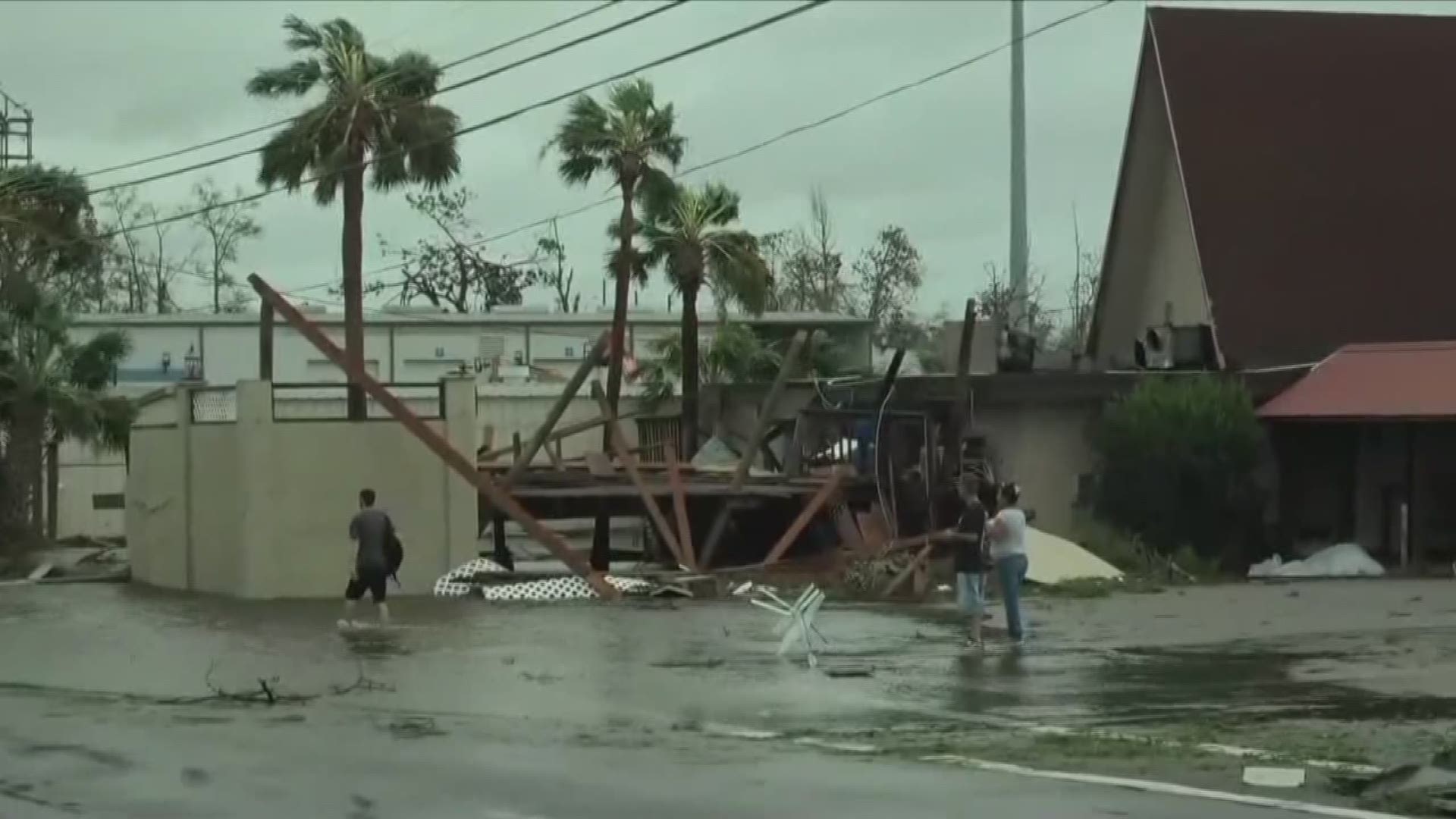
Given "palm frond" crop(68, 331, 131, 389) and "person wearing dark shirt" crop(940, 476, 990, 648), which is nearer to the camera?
"person wearing dark shirt" crop(940, 476, 990, 648)

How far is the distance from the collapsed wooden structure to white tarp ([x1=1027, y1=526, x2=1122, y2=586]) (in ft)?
4.74

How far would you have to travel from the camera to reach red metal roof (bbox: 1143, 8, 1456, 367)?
3684 cm

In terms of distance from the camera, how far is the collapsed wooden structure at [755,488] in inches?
1196

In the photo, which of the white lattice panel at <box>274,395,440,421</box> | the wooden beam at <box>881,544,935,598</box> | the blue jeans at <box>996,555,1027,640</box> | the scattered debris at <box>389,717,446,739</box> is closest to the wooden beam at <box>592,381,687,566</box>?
the white lattice panel at <box>274,395,440,421</box>

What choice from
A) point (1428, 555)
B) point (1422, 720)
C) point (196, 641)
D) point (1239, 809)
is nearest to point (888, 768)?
point (1239, 809)

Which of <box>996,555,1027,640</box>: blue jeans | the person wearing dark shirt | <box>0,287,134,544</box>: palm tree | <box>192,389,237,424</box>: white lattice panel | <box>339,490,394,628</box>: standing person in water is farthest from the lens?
<box>0,287,134,544</box>: palm tree

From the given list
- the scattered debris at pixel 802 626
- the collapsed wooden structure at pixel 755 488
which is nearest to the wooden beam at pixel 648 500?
the collapsed wooden structure at pixel 755 488

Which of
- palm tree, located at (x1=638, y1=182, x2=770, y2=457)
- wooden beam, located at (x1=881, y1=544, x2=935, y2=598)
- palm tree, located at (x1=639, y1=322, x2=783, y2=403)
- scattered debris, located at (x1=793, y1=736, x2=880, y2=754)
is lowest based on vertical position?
wooden beam, located at (x1=881, y1=544, x2=935, y2=598)

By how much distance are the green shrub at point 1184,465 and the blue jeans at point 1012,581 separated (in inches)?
473

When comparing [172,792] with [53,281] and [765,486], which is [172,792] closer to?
[765,486]

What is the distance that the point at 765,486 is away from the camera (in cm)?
3141

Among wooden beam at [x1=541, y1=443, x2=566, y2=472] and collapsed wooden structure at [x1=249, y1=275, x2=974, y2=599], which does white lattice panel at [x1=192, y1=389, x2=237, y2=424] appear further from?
wooden beam at [x1=541, y1=443, x2=566, y2=472]

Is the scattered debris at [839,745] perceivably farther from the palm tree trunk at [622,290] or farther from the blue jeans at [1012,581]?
the palm tree trunk at [622,290]

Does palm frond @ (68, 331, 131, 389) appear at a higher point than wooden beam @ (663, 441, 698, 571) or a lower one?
higher
